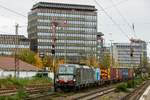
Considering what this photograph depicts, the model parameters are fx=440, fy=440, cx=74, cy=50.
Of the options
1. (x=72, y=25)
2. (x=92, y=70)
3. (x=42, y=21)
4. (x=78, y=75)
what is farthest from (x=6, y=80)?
(x=72, y=25)

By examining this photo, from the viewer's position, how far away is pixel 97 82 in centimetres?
6669

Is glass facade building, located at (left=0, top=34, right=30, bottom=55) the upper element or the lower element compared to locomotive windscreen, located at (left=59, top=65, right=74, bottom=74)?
upper

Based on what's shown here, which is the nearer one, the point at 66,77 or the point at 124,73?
the point at 66,77

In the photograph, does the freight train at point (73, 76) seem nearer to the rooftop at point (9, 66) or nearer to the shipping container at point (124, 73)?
the rooftop at point (9, 66)

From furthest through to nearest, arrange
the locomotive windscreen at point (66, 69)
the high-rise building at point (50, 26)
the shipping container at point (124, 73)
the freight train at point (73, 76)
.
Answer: the high-rise building at point (50, 26)
the shipping container at point (124, 73)
the locomotive windscreen at point (66, 69)
the freight train at point (73, 76)

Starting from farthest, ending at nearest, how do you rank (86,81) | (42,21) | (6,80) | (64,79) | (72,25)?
1. (72,25)
2. (42,21)
3. (6,80)
4. (86,81)
5. (64,79)

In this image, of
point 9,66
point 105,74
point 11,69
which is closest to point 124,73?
point 105,74

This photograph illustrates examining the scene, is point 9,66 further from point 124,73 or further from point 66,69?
point 66,69

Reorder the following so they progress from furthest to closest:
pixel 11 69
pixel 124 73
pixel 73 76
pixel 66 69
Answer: pixel 124 73 → pixel 11 69 → pixel 66 69 → pixel 73 76

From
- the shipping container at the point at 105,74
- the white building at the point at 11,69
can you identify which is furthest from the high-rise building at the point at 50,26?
the shipping container at the point at 105,74

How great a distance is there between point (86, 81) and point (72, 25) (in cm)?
14607

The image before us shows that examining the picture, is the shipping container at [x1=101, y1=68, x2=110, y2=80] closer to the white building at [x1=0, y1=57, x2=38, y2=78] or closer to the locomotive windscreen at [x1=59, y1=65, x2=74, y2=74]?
the white building at [x1=0, y1=57, x2=38, y2=78]

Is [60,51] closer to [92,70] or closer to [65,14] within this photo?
[65,14]

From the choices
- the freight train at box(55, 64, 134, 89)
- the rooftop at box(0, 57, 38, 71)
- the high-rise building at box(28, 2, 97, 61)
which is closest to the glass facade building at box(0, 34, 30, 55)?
the high-rise building at box(28, 2, 97, 61)
